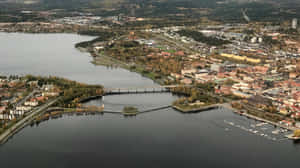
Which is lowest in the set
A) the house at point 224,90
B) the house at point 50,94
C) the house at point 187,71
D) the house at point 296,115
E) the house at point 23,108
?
the house at point 23,108

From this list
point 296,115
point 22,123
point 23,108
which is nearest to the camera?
point 22,123

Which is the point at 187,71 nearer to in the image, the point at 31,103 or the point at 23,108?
the point at 31,103

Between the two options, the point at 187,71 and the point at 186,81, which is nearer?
the point at 186,81

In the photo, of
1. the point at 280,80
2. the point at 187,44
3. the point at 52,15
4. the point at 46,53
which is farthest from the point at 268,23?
the point at 52,15

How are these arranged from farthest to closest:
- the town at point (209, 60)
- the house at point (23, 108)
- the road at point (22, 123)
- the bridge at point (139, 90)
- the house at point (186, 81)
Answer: the house at point (186, 81), the bridge at point (139, 90), the town at point (209, 60), the house at point (23, 108), the road at point (22, 123)

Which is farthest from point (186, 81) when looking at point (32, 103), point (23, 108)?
point (23, 108)

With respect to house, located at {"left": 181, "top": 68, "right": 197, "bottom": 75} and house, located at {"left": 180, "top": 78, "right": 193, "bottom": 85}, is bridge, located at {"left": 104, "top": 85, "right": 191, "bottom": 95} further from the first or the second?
house, located at {"left": 181, "top": 68, "right": 197, "bottom": 75}

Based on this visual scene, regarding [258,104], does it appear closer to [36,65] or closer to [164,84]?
[164,84]

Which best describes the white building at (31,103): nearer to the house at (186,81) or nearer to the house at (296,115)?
the house at (186,81)

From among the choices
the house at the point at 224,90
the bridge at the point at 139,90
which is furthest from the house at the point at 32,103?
the house at the point at 224,90
